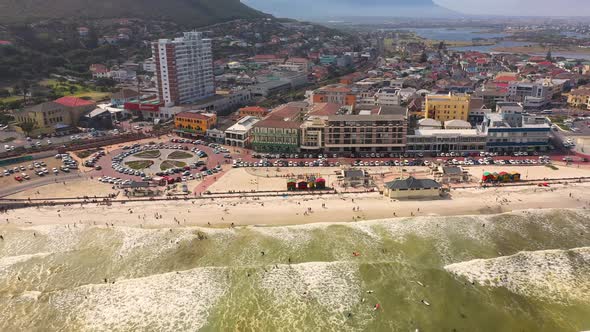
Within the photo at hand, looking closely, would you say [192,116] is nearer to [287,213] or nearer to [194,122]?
[194,122]

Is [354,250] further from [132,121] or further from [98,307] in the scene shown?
[132,121]

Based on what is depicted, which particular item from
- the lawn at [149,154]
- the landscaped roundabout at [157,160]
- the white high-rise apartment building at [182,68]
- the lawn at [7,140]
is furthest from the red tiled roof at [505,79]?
the lawn at [7,140]

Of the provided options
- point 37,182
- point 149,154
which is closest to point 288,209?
point 149,154

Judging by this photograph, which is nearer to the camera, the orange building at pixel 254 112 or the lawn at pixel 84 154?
the lawn at pixel 84 154

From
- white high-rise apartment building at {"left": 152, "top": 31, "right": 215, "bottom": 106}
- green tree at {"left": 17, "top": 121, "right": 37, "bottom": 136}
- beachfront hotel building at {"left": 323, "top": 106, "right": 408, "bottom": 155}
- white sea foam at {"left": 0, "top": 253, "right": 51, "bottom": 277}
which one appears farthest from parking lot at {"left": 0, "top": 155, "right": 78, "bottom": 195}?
beachfront hotel building at {"left": 323, "top": 106, "right": 408, "bottom": 155}

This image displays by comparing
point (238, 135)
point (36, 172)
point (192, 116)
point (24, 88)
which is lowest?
point (36, 172)

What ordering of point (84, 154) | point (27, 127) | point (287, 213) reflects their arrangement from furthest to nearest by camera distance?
1. point (27, 127)
2. point (84, 154)
3. point (287, 213)

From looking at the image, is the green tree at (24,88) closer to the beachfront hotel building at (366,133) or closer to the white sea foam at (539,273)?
the beachfront hotel building at (366,133)
